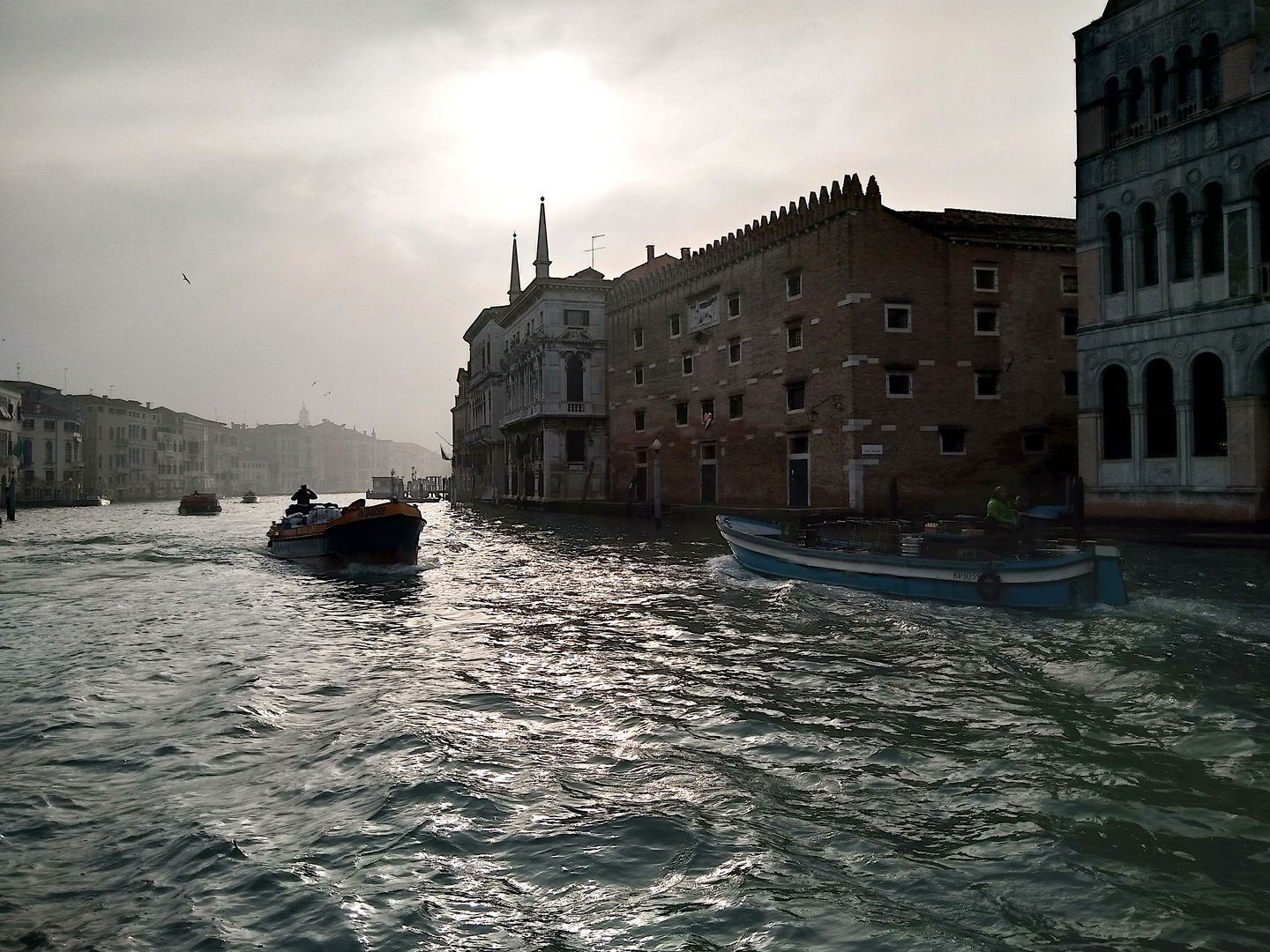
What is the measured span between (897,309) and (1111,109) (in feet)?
26.3

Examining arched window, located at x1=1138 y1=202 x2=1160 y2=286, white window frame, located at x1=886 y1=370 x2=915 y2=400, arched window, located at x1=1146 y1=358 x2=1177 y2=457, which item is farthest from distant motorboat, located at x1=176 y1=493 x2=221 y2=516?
arched window, located at x1=1138 y1=202 x2=1160 y2=286

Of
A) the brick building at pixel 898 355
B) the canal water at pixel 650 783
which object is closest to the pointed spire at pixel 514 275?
the brick building at pixel 898 355

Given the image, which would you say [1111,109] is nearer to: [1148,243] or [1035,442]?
[1148,243]

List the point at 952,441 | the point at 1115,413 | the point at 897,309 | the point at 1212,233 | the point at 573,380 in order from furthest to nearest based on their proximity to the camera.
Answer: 1. the point at 573,380
2. the point at 952,441
3. the point at 897,309
4. the point at 1115,413
5. the point at 1212,233

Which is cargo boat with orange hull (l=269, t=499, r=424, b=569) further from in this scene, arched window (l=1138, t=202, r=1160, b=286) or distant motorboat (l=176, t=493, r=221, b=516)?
distant motorboat (l=176, t=493, r=221, b=516)

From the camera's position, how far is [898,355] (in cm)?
2784

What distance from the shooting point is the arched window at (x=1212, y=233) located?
20.5 meters

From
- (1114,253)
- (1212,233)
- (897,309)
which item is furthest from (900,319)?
(1212,233)

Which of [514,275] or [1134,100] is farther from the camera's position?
[514,275]

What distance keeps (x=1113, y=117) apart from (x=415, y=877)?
27.0 meters

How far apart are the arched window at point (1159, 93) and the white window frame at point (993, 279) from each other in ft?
23.5

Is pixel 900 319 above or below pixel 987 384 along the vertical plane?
above

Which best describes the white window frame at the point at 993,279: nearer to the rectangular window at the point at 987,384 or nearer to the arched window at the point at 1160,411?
the rectangular window at the point at 987,384

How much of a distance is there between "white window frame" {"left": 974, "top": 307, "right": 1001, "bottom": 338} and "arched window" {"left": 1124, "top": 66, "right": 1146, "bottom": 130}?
7176 mm
